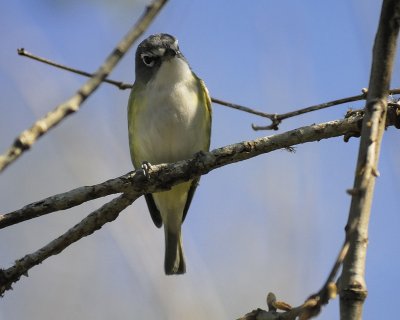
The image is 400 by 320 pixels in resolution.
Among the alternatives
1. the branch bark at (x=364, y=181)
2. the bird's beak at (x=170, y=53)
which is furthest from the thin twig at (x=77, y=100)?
the bird's beak at (x=170, y=53)

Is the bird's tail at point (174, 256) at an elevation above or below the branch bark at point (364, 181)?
above

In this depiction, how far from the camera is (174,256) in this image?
4.97m

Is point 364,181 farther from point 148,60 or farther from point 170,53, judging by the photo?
point 148,60

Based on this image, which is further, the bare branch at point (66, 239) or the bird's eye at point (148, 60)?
the bird's eye at point (148, 60)

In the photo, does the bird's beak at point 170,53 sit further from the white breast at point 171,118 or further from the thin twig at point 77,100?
the thin twig at point 77,100

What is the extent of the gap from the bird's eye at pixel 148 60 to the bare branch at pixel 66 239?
1977mm

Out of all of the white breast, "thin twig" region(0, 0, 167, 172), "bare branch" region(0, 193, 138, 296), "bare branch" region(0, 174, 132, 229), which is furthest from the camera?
the white breast

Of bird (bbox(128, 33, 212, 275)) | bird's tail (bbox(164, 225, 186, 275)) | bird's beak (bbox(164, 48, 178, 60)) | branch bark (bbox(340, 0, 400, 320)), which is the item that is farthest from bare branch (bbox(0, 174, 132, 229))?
bird's tail (bbox(164, 225, 186, 275))

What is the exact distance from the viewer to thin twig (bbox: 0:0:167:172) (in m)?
1.15

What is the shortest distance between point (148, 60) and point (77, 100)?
362 centimetres

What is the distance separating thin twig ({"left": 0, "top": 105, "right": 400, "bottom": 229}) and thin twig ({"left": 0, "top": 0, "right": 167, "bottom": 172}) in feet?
4.85

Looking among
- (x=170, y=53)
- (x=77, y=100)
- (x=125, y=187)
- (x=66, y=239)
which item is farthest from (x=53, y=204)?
(x=170, y=53)

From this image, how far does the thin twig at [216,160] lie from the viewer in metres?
2.66

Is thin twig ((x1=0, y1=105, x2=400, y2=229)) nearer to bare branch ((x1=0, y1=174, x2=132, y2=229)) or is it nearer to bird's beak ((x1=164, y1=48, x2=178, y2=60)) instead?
bare branch ((x1=0, y1=174, x2=132, y2=229))
